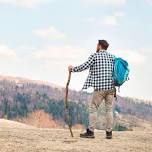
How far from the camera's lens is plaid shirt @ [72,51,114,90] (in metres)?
14.7

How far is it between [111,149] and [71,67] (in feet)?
11.1

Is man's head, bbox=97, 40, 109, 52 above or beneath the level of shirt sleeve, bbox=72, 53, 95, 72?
above

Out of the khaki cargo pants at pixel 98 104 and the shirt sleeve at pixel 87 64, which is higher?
the shirt sleeve at pixel 87 64

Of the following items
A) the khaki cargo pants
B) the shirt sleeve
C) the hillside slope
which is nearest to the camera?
the hillside slope

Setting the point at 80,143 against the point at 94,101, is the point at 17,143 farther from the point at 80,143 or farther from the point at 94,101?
the point at 94,101

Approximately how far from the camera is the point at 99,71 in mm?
14789

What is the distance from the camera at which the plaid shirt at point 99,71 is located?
1473cm

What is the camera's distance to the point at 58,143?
523 inches

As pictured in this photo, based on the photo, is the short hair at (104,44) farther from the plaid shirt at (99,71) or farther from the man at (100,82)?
the plaid shirt at (99,71)

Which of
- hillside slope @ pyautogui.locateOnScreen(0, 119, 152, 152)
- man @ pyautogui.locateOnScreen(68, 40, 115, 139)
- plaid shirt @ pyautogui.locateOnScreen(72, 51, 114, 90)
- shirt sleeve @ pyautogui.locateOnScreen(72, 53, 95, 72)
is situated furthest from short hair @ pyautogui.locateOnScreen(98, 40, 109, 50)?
hillside slope @ pyautogui.locateOnScreen(0, 119, 152, 152)

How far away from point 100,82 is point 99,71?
326mm

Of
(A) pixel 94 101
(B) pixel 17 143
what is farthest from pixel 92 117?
(B) pixel 17 143

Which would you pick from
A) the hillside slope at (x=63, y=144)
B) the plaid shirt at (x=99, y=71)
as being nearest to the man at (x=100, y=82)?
the plaid shirt at (x=99, y=71)

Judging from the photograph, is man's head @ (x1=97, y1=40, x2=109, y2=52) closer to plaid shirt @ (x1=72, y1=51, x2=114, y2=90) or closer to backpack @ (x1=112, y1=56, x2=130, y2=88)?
plaid shirt @ (x1=72, y1=51, x2=114, y2=90)
